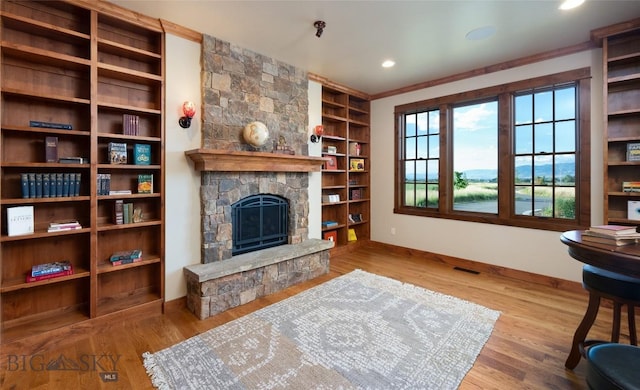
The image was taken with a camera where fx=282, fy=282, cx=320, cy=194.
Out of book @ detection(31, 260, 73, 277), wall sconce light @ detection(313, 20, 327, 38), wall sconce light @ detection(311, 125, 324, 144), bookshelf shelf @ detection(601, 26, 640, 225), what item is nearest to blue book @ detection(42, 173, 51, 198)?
book @ detection(31, 260, 73, 277)

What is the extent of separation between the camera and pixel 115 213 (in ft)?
8.50

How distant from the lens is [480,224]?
4082 mm

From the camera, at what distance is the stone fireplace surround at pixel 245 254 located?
2779 mm

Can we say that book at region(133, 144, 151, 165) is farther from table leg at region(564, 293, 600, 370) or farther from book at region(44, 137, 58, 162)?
table leg at region(564, 293, 600, 370)

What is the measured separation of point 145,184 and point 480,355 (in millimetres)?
3244

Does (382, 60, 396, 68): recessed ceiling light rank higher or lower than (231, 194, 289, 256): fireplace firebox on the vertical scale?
higher

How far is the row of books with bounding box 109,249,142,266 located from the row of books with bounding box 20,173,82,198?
647 mm

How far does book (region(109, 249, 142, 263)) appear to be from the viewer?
2605 mm

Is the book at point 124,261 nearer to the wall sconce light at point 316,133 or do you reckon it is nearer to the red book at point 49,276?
the red book at point 49,276

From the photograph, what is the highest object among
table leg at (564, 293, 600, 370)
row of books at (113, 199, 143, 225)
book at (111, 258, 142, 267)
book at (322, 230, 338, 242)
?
row of books at (113, 199, 143, 225)

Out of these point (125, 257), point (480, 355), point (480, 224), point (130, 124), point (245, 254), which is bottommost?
point (480, 355)

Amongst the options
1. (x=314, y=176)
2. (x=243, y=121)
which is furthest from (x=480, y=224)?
(x=243, y=121)

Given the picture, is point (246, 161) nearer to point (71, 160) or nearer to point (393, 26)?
point (71, 160)

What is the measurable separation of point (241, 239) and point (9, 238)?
1868 millimetres
